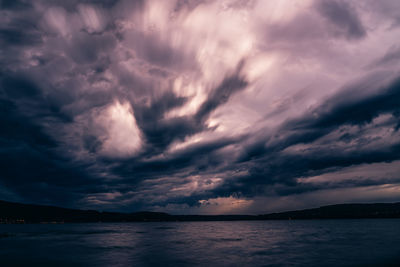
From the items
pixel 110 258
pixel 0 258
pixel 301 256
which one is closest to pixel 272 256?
pixel 301 256

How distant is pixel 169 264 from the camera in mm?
49312

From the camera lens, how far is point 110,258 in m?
56.8

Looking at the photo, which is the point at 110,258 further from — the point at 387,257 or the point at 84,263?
the point at 387,257

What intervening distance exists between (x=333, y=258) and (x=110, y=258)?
4851 cm

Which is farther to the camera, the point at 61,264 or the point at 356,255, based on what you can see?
the point at 356,255

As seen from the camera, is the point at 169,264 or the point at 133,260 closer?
the point at 169,264

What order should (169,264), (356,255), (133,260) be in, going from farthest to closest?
(356,255) < (133,260) < (169,264)

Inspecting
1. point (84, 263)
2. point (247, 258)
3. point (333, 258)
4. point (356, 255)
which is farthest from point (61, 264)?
point (356, 255)

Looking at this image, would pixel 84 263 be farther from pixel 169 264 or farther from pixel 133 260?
pixel 169 264

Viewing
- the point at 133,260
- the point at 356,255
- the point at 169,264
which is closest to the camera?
the point at 169,264

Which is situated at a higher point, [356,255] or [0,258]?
[0,258]

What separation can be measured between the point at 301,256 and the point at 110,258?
43016mm

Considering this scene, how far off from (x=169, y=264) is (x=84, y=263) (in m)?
17.1

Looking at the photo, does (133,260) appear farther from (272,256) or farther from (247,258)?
(272,256)
